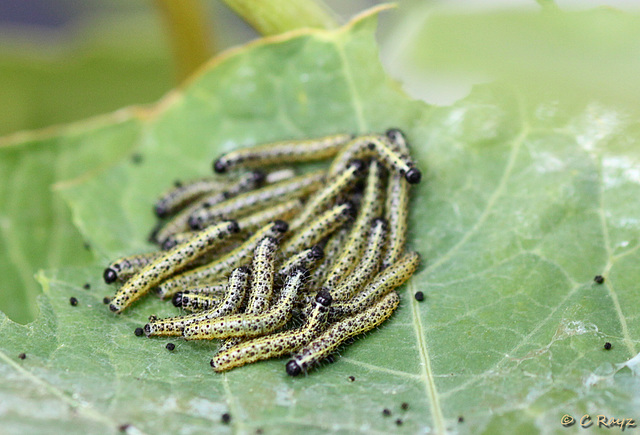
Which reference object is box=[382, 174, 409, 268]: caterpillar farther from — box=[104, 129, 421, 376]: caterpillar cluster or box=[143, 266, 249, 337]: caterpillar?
box=[143, 266, 249, 337]: caterpillar

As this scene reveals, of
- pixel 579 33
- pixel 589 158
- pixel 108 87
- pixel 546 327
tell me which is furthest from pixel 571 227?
pixel 108 87

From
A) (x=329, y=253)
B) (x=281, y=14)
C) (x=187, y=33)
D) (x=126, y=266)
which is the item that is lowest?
(x=329, y=253)

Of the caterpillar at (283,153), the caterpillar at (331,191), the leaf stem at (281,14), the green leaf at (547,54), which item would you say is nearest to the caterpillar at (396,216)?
the caterpillar at (331,191)

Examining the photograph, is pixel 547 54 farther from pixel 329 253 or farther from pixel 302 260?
pixel 329 253

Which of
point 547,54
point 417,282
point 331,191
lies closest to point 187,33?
point 331,191

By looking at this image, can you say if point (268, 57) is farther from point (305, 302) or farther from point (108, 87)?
point (108, 87)

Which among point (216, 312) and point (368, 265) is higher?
point (216, 312)

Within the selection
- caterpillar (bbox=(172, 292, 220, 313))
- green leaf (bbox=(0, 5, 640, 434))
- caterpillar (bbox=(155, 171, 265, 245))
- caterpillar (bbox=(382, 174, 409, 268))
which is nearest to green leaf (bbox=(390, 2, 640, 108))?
green leaf (bbox=(0, 5, 640, 434))
